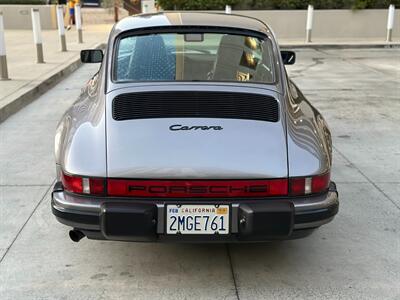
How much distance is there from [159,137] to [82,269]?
3.52 feet

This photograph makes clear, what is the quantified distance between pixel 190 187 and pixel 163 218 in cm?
23

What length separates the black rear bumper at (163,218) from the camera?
115 inches

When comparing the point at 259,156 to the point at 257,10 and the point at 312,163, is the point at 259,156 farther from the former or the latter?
the point at 257,10

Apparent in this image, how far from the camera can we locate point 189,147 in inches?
119

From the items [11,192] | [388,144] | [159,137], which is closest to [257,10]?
[388,144]

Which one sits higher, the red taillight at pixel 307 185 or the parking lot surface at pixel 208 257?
the red taillight at pixel 307 185

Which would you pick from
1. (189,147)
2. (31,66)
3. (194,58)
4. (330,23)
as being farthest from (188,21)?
(330,23)

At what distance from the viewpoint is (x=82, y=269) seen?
3.47 meters

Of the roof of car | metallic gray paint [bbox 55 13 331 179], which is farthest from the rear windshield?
metallic gray paint [bbox 55 13 331 179]

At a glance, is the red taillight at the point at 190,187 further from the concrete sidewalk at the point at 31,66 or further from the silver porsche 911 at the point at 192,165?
the concrete sidewalk at the point at 31,66

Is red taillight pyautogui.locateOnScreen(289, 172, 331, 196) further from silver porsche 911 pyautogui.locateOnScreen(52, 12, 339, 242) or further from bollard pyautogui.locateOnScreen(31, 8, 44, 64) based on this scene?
bollard pyautogui.locateOnScreen(31, 8, 44, 64)

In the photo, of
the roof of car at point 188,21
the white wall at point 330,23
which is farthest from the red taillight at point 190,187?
the white wall at point 330,23

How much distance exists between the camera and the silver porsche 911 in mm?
2955

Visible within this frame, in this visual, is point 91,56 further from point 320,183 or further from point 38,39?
point 38,39
